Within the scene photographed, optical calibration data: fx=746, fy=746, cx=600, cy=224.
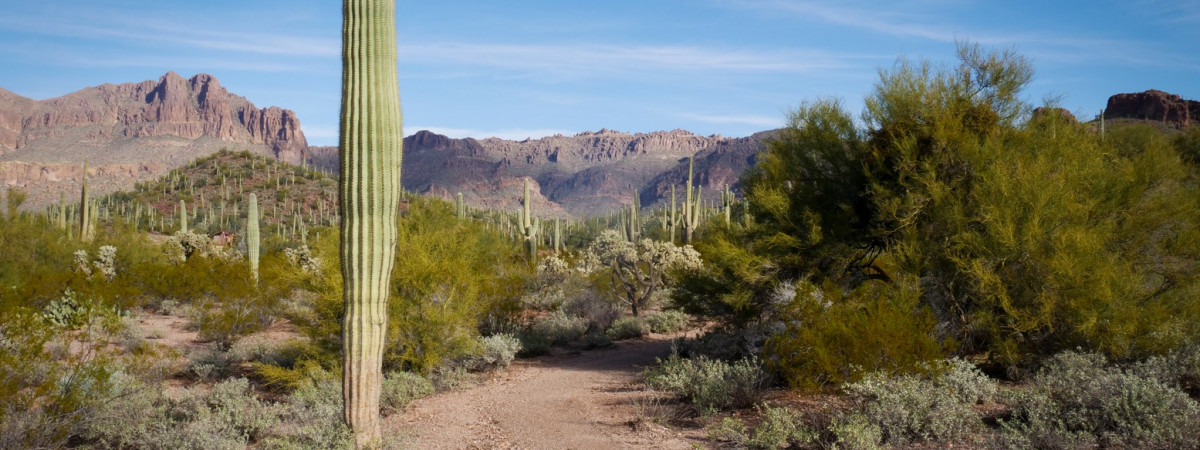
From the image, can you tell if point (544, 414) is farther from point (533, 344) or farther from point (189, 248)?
point (189, 248)

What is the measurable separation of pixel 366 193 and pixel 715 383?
4811 mm

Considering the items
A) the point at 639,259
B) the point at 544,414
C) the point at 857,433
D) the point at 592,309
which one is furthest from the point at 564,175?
the point at 857,433

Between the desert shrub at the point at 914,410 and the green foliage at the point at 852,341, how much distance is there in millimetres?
552

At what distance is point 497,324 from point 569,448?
8090mm

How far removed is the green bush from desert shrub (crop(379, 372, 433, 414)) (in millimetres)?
6258

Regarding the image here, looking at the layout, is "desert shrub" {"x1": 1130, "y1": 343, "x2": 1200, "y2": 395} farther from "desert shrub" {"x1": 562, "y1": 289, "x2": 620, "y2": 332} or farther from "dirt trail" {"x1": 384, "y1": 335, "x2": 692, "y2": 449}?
"desert shrub" {"x1": 562, "y1": 289, "x2": 620, "y2": 332}

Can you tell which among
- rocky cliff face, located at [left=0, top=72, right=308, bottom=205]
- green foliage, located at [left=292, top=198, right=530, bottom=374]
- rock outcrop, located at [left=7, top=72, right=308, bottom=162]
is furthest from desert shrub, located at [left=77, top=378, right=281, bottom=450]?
rock outcrop, located at [left=7, top=72, right=308, bottom=162]

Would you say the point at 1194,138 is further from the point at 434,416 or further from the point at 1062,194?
the point at 434,416

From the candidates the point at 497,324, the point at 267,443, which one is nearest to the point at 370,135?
the point at 267,443

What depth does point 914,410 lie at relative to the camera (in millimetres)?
7289

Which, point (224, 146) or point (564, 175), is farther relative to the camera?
point (564, 175)

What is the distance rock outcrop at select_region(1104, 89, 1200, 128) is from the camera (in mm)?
65625

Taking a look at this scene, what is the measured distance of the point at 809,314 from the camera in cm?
910

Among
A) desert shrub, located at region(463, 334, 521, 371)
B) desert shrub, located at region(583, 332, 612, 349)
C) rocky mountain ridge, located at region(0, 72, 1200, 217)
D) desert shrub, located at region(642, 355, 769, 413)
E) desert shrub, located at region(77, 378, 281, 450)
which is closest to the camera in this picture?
desert shrub, located at region(77, 378, 281, 450)
